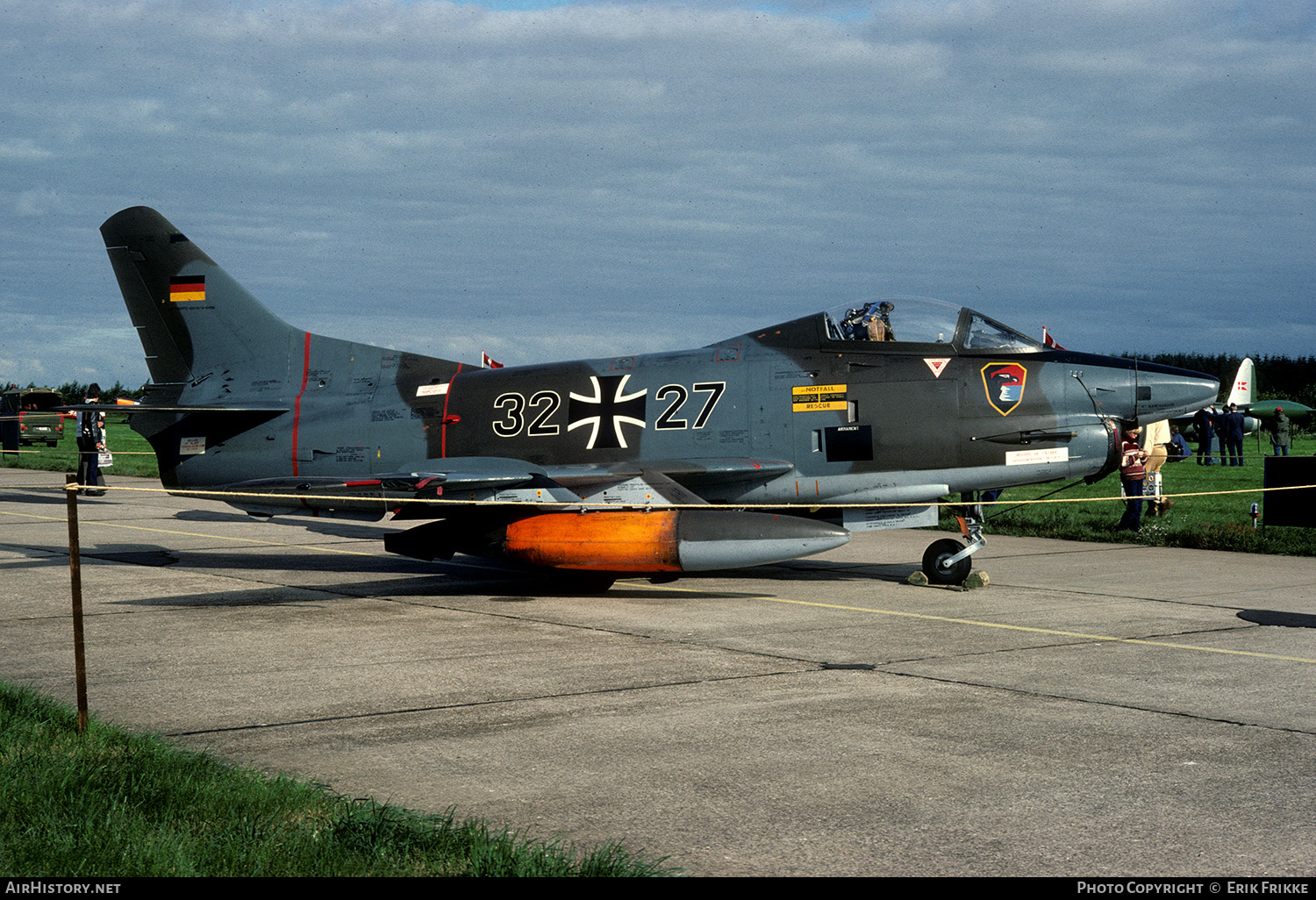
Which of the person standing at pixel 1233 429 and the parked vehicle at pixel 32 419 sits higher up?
the parked vehicle at pixel 32 419

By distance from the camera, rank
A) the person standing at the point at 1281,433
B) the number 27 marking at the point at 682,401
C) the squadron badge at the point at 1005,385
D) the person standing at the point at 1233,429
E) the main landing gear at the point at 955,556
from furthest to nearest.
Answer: the person standing at the point at 1281,433 → the person standing at the point at 1233,429 → the number 27 marking at the point at 682,401 → the main landing gear at the point at 955,556 → the squadron badge at the point at 1005,385

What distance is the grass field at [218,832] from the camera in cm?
417

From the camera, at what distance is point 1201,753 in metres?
5.98

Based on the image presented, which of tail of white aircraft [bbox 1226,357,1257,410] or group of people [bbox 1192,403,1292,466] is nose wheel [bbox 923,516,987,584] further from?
tail of white aircraft [bbox 1226,357,1257,410]

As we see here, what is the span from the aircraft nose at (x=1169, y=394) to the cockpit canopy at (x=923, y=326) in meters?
1.13

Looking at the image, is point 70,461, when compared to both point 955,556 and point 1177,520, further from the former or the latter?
point 955,556

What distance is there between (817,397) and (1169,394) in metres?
3.58

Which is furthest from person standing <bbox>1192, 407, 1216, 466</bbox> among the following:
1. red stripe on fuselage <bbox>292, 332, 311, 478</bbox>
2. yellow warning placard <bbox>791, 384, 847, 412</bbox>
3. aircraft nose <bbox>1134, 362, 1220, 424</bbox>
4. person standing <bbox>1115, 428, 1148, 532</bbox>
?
red stripe on fuselage <bbox>292, 332, 311, 478</bbox>

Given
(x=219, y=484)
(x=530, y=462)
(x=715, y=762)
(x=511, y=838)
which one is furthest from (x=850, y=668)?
(x=219, y=484)

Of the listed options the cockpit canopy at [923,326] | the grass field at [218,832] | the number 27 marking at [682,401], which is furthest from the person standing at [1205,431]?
the grass field at [218,832]

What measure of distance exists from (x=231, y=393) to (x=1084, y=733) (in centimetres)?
1211

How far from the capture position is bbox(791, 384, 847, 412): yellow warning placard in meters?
12.7

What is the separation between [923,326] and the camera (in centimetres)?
1262

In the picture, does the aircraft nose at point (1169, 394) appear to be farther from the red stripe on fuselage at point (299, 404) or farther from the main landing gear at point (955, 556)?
the red stripe on fuselage at point (299, 404)
